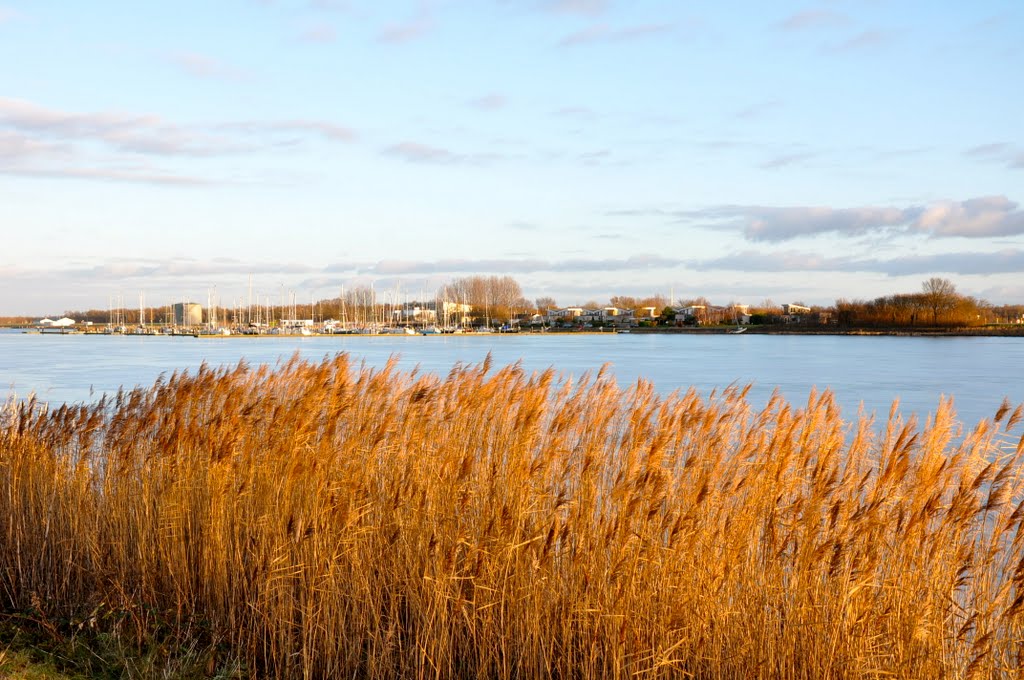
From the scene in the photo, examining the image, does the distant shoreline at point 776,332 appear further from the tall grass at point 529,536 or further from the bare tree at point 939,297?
the tall grass at point 529,536

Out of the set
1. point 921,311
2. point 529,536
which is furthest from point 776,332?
point 529,536

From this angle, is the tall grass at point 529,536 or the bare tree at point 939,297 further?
the bare tree at point 939,297

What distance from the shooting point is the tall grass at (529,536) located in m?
4.61

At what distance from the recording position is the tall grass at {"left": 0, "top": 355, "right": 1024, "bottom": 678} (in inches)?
182

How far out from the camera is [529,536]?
5.31 meters

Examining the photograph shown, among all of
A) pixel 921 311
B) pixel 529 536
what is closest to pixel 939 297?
pixel 921 311

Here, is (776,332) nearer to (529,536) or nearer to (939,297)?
(939,297)

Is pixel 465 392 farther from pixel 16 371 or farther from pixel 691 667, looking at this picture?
pixel 16 371

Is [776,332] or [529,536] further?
[776,332]

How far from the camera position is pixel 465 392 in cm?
659

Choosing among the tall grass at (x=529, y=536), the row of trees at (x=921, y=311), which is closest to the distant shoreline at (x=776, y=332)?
the row of trees at (x=921, y=311)

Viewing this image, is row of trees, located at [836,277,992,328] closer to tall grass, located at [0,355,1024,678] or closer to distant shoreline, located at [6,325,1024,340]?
distant shoreline, located at [6,325,1024,340]

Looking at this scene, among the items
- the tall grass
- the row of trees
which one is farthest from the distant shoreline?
the tall grass

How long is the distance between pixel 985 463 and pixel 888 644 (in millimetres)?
1525
